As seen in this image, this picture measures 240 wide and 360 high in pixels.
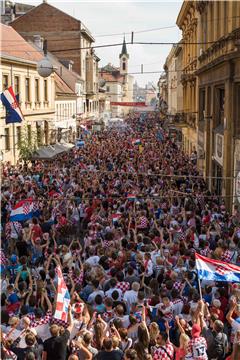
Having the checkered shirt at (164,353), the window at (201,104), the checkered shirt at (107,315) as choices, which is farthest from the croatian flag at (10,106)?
the checkered shirt at (164,353)

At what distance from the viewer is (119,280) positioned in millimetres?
9742

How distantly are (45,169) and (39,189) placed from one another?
15.7 feet

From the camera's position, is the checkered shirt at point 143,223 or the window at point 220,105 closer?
the checkered shirt at point 143,223

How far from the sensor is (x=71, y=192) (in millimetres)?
19469

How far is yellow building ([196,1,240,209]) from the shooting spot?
18.4 metres

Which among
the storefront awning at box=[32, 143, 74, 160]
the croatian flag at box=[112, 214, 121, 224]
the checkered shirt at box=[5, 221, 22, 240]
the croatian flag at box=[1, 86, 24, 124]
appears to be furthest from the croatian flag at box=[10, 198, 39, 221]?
the storefront awning at box=[32, 143, 74, 160]

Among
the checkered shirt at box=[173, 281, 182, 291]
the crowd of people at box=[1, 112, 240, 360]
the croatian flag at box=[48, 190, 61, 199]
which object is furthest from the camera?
the croatian flag at box=[48, 190, 61, 199]

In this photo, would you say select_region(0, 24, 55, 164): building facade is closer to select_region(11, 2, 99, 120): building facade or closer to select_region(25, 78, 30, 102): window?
select_region(25, 78, 30, 102): window

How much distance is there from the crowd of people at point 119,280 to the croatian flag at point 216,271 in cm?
25

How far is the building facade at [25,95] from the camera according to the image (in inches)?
1219

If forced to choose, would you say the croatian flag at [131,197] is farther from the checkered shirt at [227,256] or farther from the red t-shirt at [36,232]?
the checkered shirt at [227,256]

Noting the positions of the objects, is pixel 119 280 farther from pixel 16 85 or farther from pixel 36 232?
pixel 16 85

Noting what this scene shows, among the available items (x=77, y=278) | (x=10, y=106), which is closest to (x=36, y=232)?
(x=77, y=278)

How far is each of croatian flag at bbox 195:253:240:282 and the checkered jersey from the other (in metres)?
1.84
